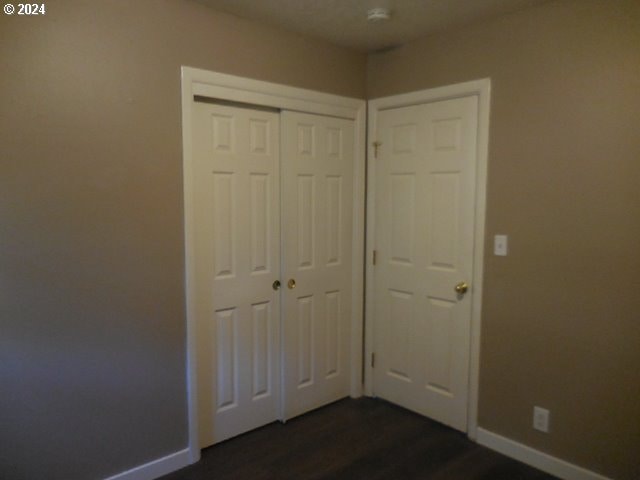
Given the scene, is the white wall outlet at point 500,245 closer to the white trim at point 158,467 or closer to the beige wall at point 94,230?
the beige wall at point 94,230

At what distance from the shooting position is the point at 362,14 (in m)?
2.47

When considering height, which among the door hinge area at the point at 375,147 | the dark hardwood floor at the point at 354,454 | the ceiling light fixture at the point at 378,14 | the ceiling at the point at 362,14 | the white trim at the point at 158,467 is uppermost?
the ceiling at the point at 362,14

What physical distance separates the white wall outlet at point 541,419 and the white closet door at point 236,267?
58.5 inches

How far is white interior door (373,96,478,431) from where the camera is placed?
275 cm

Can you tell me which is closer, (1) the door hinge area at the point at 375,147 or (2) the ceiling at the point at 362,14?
(2) the ceiling at the point at 362,14

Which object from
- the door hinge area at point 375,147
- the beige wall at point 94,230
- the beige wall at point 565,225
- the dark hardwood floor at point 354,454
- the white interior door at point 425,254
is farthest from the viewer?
the door hinge area at point 375,147

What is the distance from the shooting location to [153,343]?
233 centimetres

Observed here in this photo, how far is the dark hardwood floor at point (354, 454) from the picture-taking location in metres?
2.43

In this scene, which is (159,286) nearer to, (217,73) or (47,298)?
(47,298)

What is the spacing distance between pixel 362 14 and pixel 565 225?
1511 millimetres

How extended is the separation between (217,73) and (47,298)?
137cm

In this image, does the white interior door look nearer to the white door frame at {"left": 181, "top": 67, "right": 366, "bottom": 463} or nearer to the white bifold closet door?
the white door frame at {"left": 181, "top": 67, "right": 366, "bottom": 463}

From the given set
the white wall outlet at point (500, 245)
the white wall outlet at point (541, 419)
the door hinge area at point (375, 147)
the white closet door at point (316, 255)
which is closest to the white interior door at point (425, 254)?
the door hinge area at point (375, 147)

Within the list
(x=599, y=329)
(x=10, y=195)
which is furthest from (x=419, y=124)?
(x=10, y=195)
